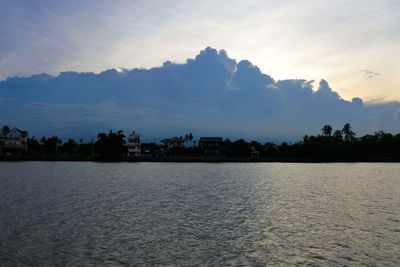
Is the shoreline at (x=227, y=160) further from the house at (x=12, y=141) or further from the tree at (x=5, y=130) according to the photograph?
the tree at (x=5, y=130)

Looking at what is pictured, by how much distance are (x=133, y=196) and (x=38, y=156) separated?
384 feet

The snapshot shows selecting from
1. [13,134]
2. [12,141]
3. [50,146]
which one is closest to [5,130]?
[13,134]

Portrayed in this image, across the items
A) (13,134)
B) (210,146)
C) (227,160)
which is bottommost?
(227,160)

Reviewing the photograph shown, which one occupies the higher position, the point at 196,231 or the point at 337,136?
the point at 337,136

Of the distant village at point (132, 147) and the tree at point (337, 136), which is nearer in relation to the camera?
the distant village at point (132, 147)

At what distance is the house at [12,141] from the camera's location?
137125 millimetres

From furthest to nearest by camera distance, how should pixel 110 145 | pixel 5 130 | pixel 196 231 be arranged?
pixel 5 130 → pixel 110 145 → pixel 196 231

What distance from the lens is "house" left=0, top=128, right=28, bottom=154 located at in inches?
5399

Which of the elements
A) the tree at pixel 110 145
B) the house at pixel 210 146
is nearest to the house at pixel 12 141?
the tree at pixel 110 145

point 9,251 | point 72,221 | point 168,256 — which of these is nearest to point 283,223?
point 168,256

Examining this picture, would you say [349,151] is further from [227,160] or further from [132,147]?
[132,147]

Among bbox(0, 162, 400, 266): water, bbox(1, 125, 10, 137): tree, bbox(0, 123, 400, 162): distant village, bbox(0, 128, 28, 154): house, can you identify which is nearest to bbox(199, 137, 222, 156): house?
bbox(0, 123, 400, 162): distant village

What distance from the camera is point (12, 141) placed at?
139 m

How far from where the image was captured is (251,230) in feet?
67.1
